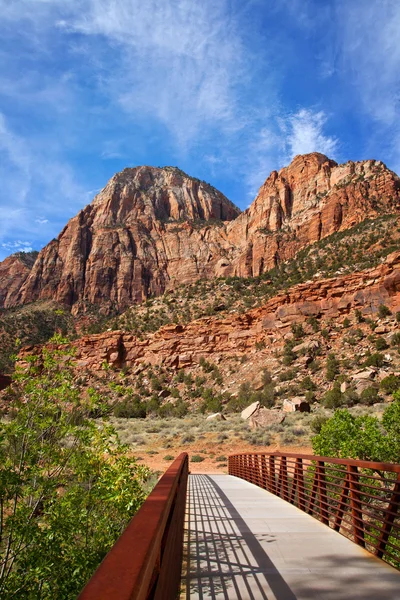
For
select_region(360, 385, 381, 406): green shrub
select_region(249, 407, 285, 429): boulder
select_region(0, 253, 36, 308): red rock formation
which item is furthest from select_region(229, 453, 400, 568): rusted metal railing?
select_region(0, 253, 36, 308): red rock formation

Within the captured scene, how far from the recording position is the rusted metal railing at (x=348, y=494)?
3998 millimetres

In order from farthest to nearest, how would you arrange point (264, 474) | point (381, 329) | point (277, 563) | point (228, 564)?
point (381, 329), point (264, 474), point (228, 564), point (277, 563)

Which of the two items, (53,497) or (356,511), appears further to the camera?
(53,497)

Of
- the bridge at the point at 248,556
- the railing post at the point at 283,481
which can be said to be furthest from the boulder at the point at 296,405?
the bridge at the point at 248,556

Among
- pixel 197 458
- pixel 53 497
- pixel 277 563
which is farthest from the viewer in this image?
pixel 197 458

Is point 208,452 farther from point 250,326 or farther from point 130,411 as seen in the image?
point 250,326

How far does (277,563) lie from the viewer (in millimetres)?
3914

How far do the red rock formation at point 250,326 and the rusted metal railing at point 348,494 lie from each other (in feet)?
106

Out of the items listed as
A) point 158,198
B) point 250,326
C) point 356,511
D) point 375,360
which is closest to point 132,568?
point 356,511

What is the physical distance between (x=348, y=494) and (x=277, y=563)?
8.95 feet

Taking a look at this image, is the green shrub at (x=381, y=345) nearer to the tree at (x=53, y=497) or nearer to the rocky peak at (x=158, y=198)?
the tree at (x=53, y=497)

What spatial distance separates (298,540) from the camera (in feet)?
15.7

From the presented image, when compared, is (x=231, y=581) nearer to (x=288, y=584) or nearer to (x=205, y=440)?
(x=288, y=584)

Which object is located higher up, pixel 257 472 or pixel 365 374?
pixel 365 374
